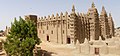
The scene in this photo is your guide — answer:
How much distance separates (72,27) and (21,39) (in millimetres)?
18247

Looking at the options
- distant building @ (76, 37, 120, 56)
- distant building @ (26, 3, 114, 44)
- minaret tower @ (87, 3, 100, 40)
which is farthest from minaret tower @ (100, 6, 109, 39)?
distant building @ (76, 37, 120, 56)

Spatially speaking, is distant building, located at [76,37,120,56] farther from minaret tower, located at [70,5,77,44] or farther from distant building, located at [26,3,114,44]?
minaret tower, located at [70,5,77,44]

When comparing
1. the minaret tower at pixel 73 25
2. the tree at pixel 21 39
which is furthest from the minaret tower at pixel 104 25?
the tree at pixel 21 39

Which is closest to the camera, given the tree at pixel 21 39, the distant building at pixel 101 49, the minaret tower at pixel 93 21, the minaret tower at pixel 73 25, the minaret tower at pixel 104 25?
the tree at pixel 21 39

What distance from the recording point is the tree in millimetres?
34750

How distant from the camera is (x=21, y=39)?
36.8m

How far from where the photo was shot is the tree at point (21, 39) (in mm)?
34750

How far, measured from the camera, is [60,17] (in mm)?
55688

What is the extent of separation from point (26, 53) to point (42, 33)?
28.8 meters

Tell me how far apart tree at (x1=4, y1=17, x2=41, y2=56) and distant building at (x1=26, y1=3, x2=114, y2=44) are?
1621cm

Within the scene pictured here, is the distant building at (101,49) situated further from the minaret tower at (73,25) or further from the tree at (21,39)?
the minaret tower at (73,25)

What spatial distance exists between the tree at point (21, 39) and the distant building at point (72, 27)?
16214mm

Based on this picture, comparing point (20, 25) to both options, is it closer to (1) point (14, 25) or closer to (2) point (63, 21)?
(1) point (14, 25)

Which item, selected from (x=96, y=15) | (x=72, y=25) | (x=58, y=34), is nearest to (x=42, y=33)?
(x=58, y=34)
